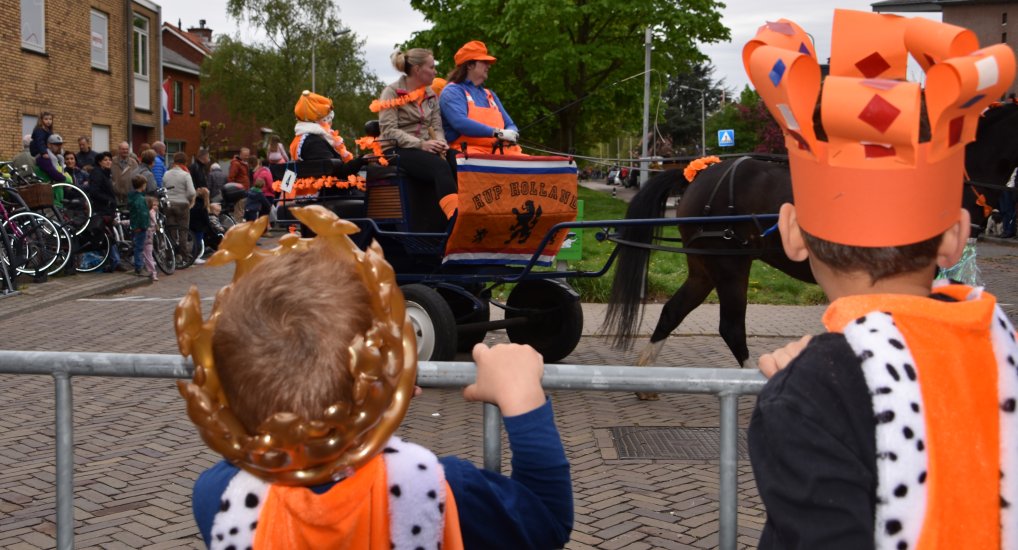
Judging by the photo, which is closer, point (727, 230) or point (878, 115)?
point (878, 115)

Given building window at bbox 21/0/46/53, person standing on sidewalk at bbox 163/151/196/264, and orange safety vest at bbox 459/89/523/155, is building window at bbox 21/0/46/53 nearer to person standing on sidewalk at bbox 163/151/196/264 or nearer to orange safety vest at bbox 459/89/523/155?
person standing on sidewalk at bbox 163/151/196/264

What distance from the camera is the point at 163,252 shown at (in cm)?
1605

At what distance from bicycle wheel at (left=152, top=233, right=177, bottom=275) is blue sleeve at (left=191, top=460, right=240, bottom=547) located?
15.1 meters

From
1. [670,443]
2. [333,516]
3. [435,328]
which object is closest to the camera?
[333,516]

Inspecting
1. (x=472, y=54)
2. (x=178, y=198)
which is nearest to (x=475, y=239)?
(x=472, y=54)

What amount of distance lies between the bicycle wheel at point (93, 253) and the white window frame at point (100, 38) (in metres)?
14.9

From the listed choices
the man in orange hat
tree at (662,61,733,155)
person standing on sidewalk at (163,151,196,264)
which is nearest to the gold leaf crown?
the man in orange hat

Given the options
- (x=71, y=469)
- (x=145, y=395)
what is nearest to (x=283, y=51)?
(x=145, y=395)

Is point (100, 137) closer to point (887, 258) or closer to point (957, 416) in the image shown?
point (887, 258)

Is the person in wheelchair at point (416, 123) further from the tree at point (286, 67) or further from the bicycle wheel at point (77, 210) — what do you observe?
the tree at point (286, 67)

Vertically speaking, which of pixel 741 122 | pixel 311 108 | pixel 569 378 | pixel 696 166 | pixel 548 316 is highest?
pixel 741 122

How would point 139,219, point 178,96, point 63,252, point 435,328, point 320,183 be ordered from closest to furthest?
point 435,328 < point 320,183 < point 63,252 < point 139,219 < point 178,96

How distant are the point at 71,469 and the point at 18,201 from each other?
13.1 m

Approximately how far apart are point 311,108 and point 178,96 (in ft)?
155
